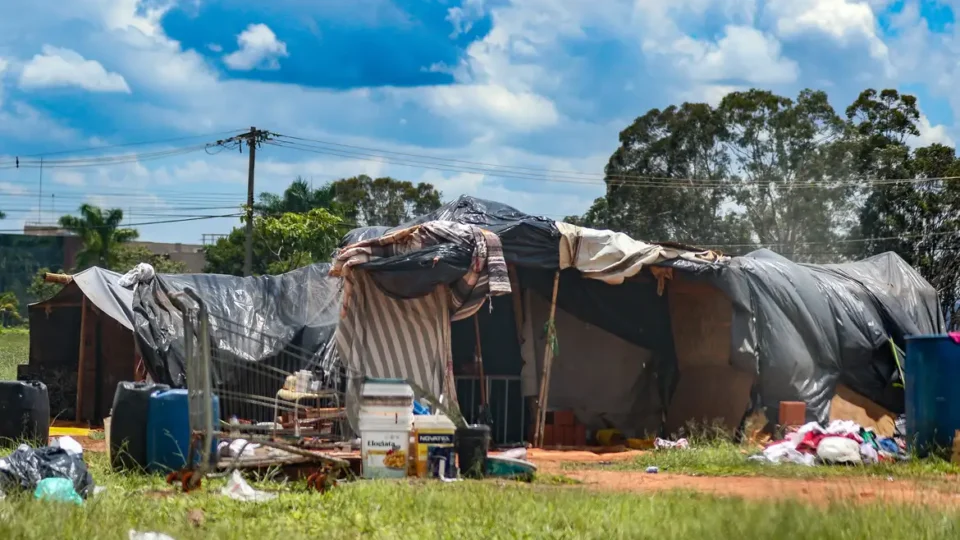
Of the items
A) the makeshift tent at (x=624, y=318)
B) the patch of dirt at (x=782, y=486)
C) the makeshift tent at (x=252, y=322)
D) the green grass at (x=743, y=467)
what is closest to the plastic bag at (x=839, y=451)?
the green grass at (x=743, y=467)

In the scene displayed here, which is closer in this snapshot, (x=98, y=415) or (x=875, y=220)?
(x=98, y=415)

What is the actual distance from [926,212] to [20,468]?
1235 inches

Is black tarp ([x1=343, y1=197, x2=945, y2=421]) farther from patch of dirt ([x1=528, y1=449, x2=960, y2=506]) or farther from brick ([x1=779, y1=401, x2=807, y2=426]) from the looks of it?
patch of dirt ([x1=528, y1=449, x2=960, y2=506])

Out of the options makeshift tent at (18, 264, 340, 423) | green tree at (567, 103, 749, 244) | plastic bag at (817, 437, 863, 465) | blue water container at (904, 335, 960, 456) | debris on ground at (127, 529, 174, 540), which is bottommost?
debris on ground at (127, 529, 174, 540)

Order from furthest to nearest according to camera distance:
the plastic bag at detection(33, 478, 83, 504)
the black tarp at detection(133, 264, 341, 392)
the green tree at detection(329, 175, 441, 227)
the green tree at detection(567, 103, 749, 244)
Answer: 1. the green tree at detection(329, 175, 441, 227)
2. the green tree at detection(567, 103, 749, 244)
3. the black tarp at detection(133, 264, 341, 392)
4. the plastic bag at detection(33, 478, 83, 504)

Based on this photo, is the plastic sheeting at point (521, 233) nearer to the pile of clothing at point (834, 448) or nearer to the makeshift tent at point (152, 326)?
the makeshift tent at point (152, 326)

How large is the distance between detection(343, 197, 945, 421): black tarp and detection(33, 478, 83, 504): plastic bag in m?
6.24

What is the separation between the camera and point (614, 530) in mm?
7066

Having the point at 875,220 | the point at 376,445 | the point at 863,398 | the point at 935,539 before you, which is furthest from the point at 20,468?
the point at 875,220

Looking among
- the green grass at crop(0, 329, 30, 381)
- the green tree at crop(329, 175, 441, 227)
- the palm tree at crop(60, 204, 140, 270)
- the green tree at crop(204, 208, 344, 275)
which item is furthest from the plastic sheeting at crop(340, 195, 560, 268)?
the palm tree at crop(60, 204, 140, 270)

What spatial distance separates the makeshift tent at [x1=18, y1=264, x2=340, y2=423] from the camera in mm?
17109

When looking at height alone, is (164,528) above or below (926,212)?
below

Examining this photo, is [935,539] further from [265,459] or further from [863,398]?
[863,398]

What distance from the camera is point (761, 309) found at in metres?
16.0
